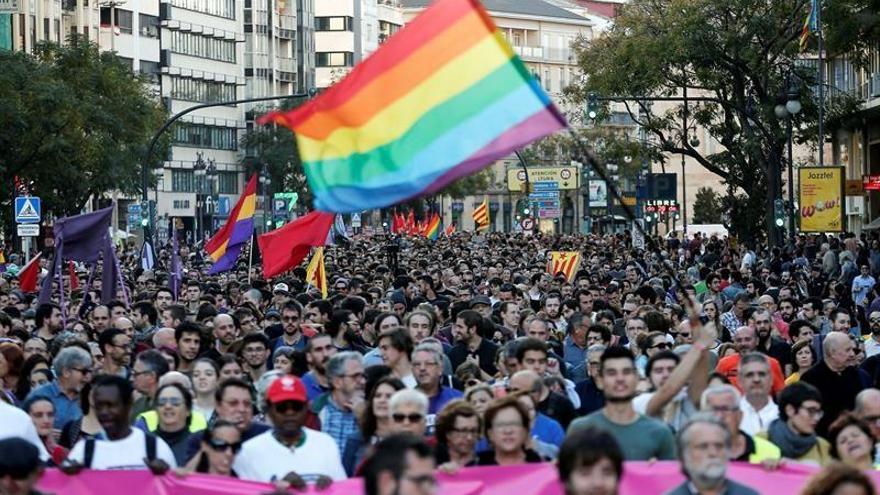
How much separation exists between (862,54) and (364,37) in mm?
101999

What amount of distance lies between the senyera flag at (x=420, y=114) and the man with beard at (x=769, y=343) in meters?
6.85

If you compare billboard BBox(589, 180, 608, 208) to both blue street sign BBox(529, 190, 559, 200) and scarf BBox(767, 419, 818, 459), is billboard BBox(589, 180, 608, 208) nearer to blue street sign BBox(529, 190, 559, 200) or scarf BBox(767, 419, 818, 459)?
blue street sign BBox(529, 190, 559, 200)

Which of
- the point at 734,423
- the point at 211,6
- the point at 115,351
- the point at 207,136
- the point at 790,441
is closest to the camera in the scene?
the point at 734,423

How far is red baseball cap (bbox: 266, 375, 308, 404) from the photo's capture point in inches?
449

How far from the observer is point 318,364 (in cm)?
1495

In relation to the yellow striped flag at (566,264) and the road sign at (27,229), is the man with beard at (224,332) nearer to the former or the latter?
the yellow striped flag at (566,264)

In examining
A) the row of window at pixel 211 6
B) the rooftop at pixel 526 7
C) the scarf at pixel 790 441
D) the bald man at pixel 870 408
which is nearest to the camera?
the scarf at pixel 790 441

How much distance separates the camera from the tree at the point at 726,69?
61750mm

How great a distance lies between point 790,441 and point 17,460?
15.3 ft

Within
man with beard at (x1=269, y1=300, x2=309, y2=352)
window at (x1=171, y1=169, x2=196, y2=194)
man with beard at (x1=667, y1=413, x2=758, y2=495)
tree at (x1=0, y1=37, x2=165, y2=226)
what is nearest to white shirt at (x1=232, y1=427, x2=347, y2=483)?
man with beard at (x1=667, y1=413, x2=758, y2=495)

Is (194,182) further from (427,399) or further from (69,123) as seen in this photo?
(427,399)

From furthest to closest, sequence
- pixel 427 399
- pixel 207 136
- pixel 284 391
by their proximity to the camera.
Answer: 1. pixel 207 136
2. pixel 427 399
3. pixel 284 391

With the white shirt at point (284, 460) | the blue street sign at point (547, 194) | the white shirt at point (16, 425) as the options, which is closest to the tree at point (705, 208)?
the blue street sign at point (547, 194)

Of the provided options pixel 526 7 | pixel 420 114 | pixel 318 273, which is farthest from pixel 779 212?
pixel 526 7
